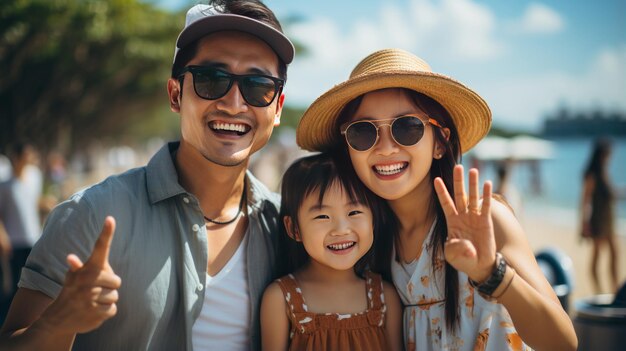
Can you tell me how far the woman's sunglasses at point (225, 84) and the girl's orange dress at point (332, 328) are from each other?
966 millimetres

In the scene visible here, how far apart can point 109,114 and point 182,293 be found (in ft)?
119

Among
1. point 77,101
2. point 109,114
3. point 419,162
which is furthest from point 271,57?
point 109,114

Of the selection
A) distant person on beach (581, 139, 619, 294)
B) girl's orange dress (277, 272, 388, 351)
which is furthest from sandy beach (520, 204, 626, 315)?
girl's orange dress (277, 272, 388, 351)

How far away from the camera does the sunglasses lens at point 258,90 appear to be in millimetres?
2717

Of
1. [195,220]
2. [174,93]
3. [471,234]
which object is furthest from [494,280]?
[174,93]

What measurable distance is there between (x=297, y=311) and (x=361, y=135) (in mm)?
936

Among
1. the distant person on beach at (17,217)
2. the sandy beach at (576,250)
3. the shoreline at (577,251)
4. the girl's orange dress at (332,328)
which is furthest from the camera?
the sandy beach at (576,250)

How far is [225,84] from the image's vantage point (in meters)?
2.69

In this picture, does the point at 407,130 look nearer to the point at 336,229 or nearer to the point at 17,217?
the point at 336,229

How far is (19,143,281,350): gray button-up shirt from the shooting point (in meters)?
2.28

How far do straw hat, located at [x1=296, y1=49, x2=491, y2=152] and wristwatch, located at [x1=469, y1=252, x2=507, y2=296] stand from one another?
970 millimetres

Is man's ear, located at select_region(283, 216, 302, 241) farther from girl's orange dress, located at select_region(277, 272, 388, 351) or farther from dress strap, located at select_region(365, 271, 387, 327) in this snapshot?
dress strap, located at select_region(365, 271, 387, 327)

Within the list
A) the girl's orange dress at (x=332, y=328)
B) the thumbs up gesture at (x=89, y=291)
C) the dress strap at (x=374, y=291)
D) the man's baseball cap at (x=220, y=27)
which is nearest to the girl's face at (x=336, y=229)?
the dress strap at (x=374, y=291)

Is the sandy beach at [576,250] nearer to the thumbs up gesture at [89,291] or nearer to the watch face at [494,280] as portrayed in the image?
the watch face at [494,280]
